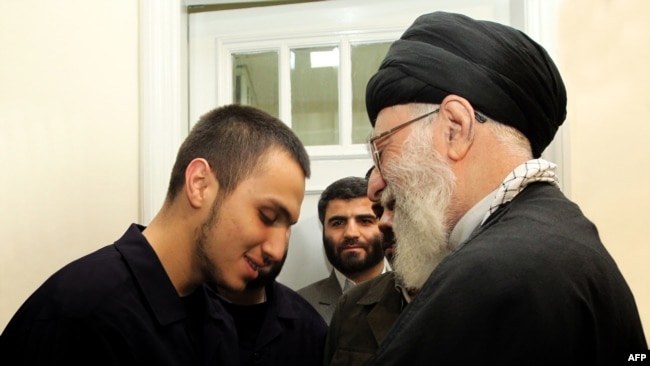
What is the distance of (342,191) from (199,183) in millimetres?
994

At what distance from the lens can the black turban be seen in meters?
1.08

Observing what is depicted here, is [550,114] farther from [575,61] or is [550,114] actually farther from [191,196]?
[575,61]

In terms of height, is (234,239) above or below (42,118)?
below

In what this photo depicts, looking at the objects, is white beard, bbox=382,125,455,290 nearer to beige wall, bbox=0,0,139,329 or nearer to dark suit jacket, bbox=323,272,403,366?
dark suit jacket, bbox=323,272,403,366

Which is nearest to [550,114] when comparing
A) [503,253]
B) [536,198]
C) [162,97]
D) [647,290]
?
[536,198]

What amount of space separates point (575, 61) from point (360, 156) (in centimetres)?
83

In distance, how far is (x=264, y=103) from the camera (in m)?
2.37

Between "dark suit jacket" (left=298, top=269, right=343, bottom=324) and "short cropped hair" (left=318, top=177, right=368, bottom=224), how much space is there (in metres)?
0.23

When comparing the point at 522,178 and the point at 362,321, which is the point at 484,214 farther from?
the point at 362,321

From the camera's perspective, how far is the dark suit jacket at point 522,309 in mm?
705

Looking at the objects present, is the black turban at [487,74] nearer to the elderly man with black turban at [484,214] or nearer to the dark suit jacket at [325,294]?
the elderly man with black turban at [484,214]

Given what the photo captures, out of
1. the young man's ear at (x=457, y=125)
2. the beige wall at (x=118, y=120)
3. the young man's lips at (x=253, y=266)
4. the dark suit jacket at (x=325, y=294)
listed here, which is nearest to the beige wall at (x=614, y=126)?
the beige wall at (x=118, y=120)

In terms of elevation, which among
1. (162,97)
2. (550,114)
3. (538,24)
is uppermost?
(538,24)

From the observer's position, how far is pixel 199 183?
1289 mm
